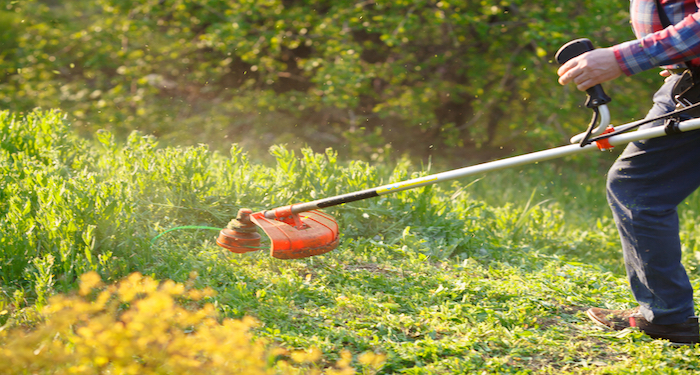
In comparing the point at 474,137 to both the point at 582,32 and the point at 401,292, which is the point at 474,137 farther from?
the point at 401,292

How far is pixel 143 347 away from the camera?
1942 millimetres

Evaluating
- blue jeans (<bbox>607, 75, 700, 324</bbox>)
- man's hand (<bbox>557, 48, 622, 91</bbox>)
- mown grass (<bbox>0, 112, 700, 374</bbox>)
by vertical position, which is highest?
man's hand (<bbox>557, 48, 622, 91</bbox>)

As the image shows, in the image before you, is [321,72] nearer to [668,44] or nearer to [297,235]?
[297,235]

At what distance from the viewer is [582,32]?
5.56 meters

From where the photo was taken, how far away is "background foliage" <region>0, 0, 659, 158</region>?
6176 mm

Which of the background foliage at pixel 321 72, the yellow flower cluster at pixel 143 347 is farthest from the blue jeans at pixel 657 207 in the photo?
the background foliage at pixel 321 72

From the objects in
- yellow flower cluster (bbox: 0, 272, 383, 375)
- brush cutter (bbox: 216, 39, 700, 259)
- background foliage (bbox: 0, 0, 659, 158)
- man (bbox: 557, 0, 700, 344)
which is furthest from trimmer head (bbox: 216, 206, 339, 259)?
background foliage (bbox: 0, 0, 659, 158)

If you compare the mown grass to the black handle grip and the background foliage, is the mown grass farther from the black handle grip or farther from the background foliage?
the background foliage

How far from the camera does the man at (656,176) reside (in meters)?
2.08

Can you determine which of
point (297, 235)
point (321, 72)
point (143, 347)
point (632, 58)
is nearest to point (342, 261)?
point (297, 235)

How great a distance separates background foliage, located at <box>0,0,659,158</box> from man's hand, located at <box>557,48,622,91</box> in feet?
12.0

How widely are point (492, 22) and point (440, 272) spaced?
450cm

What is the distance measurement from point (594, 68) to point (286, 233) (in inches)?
59.4

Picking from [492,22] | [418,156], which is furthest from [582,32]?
[418,156]
